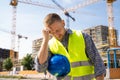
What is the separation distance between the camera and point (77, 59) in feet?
11.5

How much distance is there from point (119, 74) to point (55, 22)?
3127 centimetres

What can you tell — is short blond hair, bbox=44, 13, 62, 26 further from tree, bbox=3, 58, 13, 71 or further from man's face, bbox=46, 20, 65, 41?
tree, bbox=3, 58, 13, 71

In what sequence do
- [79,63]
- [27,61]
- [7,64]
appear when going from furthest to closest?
1. [7,64]
2. [27,61]
3. [79,63]

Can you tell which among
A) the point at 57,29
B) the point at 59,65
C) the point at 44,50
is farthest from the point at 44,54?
the point at 57,29

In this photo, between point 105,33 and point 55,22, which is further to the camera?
point 105,33

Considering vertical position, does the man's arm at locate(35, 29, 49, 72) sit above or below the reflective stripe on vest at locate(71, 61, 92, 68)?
above

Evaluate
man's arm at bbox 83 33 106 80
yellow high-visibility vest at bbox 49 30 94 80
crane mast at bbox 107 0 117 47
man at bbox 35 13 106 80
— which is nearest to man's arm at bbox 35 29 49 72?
man at bbox 35 13 106 80

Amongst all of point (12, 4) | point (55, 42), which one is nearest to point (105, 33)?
point (12, 4)

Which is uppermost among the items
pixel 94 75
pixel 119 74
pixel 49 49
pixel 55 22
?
pixel 55 22

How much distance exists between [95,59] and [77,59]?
0.21 m

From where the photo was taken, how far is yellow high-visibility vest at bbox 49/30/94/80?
3.49 metres

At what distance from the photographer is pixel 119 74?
33656 millimetres

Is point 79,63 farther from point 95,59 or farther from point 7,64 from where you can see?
point 7,64

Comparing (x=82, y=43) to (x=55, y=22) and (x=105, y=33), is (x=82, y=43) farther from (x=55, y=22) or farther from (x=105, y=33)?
(x=105, y=33)
